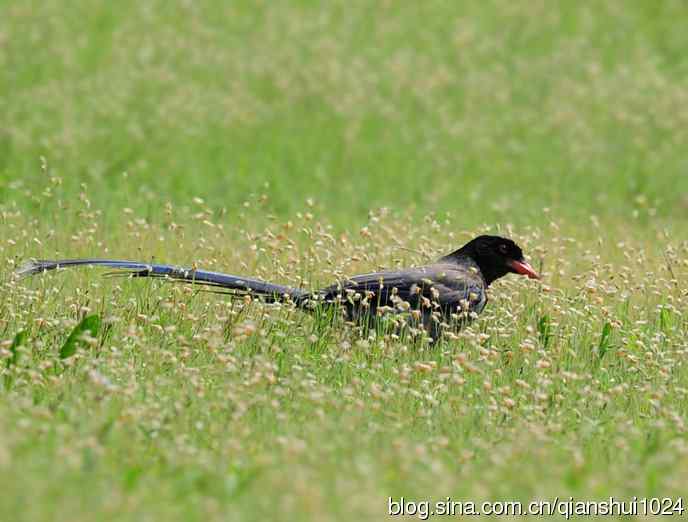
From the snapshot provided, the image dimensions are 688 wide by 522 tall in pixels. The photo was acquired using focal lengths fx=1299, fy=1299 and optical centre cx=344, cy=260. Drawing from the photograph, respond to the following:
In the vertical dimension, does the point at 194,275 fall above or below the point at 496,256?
below

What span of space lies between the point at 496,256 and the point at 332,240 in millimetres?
1082

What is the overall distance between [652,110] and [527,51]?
319cm

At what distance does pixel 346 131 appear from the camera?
17125mm

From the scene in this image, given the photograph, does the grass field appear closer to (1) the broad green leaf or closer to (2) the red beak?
(1) the broad green leaf

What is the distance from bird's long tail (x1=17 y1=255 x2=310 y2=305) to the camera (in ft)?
25.1

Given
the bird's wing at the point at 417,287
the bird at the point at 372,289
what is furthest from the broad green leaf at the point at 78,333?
the bird's wing at the point at 417,287

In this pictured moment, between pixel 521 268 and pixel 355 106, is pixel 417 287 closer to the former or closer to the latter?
pixel 521 268

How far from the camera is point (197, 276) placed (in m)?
7.71

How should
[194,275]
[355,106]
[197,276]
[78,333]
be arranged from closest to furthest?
1. [78,333]
2. [194,275]
3. [197,276]
4. [355,106]

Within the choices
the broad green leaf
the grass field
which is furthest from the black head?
the broad green leaf

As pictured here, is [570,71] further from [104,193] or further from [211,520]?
[211,520]

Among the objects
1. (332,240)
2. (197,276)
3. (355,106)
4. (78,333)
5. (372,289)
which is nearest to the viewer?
(78,333)

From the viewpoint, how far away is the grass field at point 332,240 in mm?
4879

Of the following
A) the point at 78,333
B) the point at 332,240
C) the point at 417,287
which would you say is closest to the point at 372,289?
the point at 417,287
